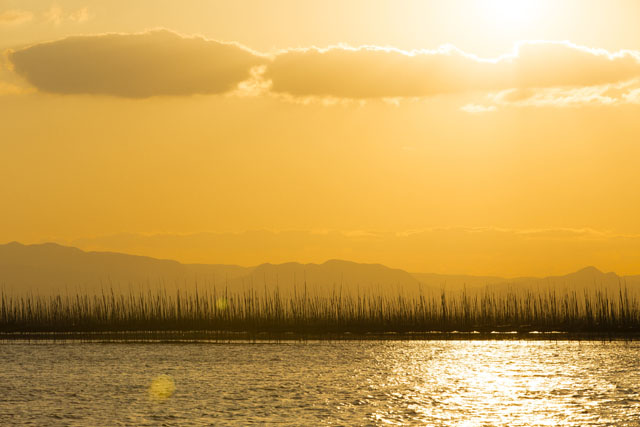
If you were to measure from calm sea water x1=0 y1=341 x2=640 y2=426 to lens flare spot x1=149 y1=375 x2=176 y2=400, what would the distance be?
3 centimetres

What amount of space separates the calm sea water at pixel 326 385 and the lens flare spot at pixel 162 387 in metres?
0.03

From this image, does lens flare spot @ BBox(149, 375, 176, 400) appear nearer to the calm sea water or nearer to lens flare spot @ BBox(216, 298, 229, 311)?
the calm sea water

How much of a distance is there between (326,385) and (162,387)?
4.42 metres

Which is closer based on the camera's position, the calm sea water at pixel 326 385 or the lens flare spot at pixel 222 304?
the calm sea water at pixel 326 385

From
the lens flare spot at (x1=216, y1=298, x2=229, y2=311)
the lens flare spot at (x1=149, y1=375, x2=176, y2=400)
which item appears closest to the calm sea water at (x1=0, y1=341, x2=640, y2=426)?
the lens flare spot at (x1=149, y1=375, x2=176, y2=400)

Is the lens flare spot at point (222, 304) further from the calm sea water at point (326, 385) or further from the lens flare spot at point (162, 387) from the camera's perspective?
the lens flare spot at point (162, 387)

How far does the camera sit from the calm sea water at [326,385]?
18703 millimetres

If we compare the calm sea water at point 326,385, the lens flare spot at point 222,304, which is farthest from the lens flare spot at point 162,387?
the lens flare spot at point 222,304

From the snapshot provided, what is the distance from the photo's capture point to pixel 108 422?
60.3ft

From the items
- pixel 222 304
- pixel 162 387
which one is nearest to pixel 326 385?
pixel 162 387

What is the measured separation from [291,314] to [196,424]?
997 inches

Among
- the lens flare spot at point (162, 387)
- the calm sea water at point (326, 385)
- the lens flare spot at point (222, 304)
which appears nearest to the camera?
the calm sea water at point (326, 385)

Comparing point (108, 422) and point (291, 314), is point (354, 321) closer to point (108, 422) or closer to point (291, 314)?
point (291, 314)

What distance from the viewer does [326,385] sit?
77.9 ft
